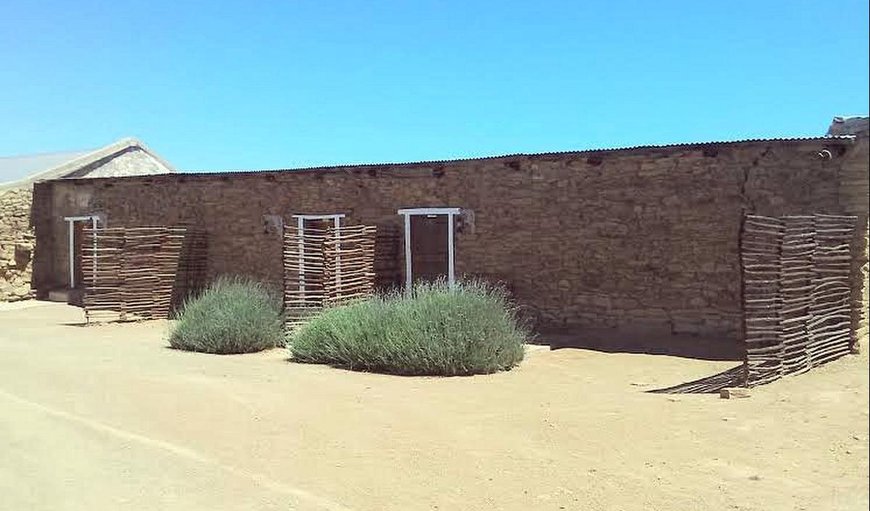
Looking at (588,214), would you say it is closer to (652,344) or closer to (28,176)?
(652,344)

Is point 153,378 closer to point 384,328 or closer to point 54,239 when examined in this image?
point 384,328

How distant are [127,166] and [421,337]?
16.1 metres

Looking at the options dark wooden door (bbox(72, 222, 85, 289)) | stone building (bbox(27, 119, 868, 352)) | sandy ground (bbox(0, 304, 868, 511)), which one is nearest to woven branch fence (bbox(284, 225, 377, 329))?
stone building (bbox(27, 119, 868, 352))

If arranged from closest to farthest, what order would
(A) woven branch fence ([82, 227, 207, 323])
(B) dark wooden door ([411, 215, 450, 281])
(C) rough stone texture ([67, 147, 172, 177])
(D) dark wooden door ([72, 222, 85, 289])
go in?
(B) dark wooden door ([411, 215, 450, 281]) < (A) woven branch fence ([82, 227, 207, 323]) < (D) dark wooden door ([72, 222, 85, 289]) < (C) rough stone texture ([67, 147, 172, 177])

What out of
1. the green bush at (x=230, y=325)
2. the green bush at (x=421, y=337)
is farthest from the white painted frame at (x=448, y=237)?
the green bush at (x=421, y=337)

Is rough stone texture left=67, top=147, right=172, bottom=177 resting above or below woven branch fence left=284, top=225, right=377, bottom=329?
above

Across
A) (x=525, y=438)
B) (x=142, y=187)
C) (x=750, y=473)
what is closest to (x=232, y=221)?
(x=142, y=187)

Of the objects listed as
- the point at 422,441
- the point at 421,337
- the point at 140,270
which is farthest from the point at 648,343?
the point at 140,270

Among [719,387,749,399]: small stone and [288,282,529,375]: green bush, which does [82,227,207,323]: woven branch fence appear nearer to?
[288,282,529,375]: green bush

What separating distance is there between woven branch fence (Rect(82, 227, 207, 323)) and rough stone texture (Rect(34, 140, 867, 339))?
2228mm

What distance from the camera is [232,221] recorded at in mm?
16234

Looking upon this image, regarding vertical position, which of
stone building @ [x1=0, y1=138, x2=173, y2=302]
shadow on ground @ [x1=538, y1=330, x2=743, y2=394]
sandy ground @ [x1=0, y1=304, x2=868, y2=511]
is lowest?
sandy ground @ [x1=0, y1=304, x2=868, y2=511]

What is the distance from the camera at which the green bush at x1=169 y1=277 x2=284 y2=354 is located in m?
11.4

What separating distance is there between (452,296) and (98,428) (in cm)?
468
